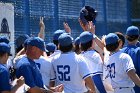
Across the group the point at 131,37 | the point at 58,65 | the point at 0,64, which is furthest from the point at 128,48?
the point at 0,64

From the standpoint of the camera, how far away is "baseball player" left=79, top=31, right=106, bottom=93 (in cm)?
551

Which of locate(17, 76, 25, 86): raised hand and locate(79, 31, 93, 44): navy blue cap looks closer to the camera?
locate(17, 76, 25, 86): raised hand

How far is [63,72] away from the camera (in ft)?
17.1

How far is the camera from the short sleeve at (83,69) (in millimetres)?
5066

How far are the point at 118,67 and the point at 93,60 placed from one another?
342 millimetres

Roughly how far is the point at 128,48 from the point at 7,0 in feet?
11.4

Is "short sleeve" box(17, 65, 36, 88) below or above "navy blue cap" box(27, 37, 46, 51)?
below

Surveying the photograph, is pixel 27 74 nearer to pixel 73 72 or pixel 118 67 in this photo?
pixel 73 72

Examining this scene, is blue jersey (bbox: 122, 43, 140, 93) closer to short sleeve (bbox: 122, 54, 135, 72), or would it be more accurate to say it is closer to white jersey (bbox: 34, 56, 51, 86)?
short sleeve (bbox: 122, 54, 135, 72)

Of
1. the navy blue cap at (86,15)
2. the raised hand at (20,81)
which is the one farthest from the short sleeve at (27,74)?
the navy blue cap at (86,15)

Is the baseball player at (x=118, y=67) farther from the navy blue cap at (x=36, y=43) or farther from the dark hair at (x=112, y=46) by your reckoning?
the navy blue cap at (x=36, y=43)

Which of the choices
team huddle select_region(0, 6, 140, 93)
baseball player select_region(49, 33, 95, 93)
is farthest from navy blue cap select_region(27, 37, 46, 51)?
baseball player select_region(49, 33, 95, 93)

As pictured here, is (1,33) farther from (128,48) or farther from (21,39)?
(128,48)

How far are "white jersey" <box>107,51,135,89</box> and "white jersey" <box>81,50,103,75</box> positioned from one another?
173mm
